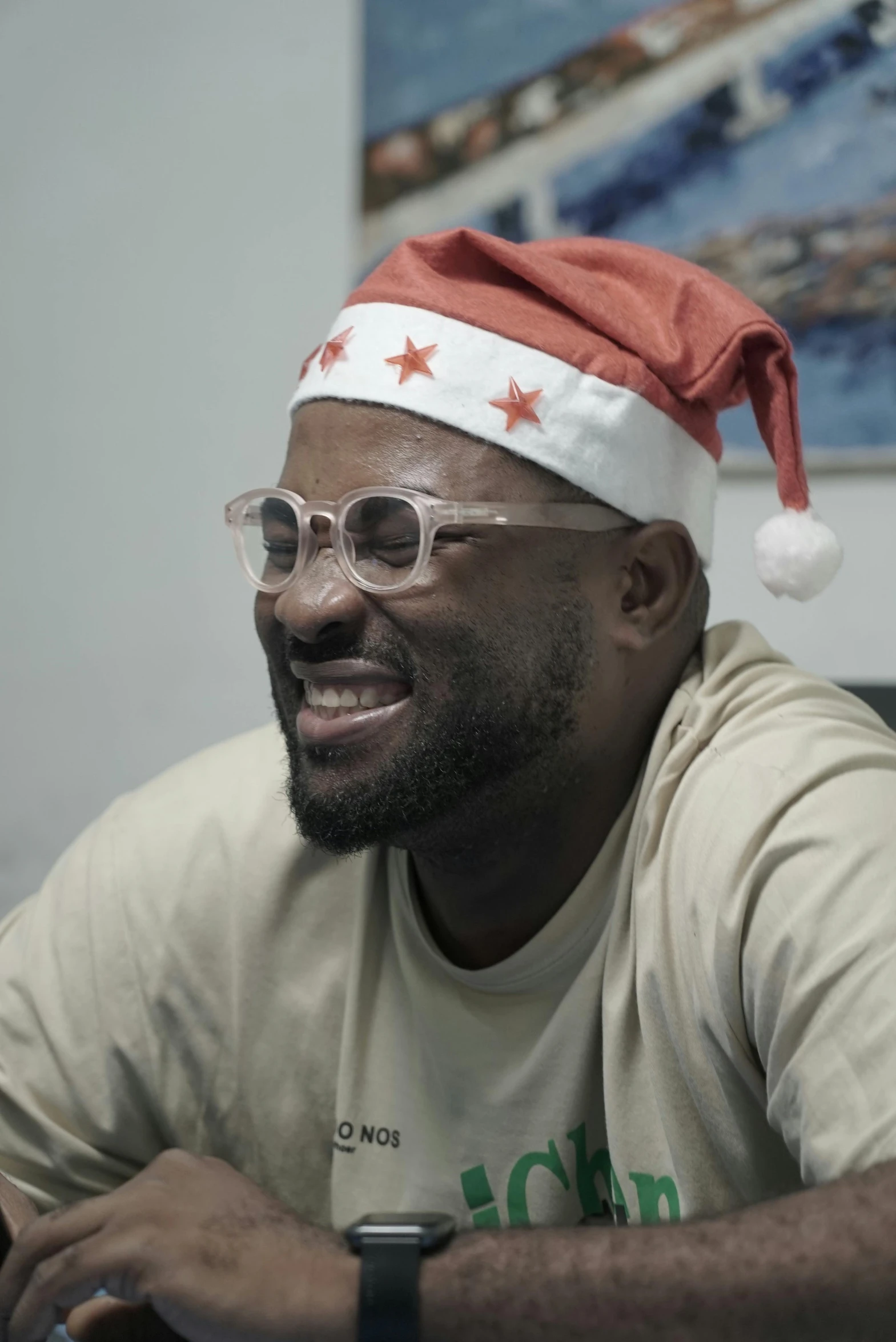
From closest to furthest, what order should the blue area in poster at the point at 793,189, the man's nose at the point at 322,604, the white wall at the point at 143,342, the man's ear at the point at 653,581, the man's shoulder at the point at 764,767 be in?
the man's shoulder at the point at 764,767 < the man's nose at the point at 322,604 < the man's ear at the point at 653,581 < the blue area in poster at the point at 793,189 < the white wall at the point at 143,342

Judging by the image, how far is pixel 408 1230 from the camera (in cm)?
95

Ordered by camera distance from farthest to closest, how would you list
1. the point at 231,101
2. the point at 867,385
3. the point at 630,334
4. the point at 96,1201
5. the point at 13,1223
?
the point at 231,101, the point at 867,385, the point at 630,334, the point at 13,1223, the point at 96,1201

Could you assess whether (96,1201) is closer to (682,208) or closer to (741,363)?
(741,363)

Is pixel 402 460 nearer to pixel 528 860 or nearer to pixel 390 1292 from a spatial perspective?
pixel 528 860

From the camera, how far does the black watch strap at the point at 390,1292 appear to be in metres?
0.91

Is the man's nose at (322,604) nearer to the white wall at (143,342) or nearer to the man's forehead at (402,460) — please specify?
the man's forehead at (402,460)

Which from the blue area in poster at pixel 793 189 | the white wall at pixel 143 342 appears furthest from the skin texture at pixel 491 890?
the white wall at pixel 143 342

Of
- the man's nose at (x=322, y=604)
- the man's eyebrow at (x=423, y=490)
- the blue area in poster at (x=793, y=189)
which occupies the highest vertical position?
the blue area in poster at (x=793, y=189)

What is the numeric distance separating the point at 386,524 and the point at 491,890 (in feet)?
1.24

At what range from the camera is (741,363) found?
1.37 m

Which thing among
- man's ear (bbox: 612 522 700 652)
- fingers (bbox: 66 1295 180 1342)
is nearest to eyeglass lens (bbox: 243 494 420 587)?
man's ear (bbox: 612 522 700 652)

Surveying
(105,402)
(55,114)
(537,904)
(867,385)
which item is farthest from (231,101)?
(537,904)

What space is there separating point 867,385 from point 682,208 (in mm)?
400

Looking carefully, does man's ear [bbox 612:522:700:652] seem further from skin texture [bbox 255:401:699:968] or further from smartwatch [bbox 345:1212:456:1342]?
smartwatch [bbox 345:1212:456:1342]
